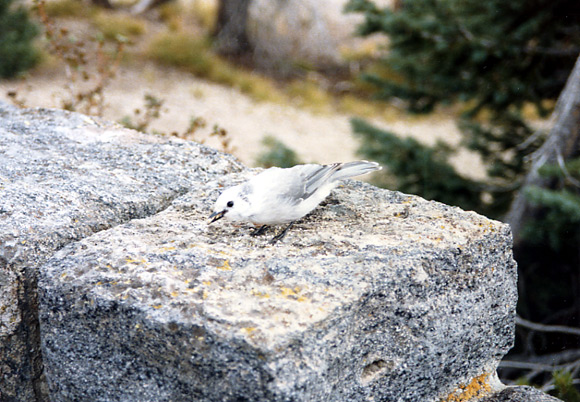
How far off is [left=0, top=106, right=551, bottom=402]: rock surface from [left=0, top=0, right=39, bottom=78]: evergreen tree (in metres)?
6.99

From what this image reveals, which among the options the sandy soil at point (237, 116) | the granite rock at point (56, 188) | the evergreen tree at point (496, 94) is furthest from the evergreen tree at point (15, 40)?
the granite rock at point (56, 188)

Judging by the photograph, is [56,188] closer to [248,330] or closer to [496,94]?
[248,330]

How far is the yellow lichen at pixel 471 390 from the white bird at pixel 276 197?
0.75 metres

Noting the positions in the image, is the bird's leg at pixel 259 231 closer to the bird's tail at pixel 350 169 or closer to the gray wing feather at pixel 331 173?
the gray wing feather at pixel 331 173

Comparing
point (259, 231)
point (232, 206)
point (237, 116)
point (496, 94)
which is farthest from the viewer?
point (237, 116)

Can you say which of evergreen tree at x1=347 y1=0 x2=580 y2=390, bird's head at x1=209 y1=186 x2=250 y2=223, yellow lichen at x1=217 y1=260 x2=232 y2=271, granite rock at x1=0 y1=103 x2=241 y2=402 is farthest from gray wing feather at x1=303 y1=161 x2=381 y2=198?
evergreen tree at x1=347 y1=0 x2=580 y2=390

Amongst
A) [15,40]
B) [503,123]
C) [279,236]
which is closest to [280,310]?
[279,236]

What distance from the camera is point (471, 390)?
2.00 metres

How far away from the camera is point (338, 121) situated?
408 inches

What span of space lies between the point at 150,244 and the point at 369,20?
3699 mm

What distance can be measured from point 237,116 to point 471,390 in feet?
26.4

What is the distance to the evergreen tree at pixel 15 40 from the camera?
842 cm

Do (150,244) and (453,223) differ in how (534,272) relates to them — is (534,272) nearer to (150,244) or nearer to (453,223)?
(453,223)

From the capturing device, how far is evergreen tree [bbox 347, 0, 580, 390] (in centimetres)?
459
